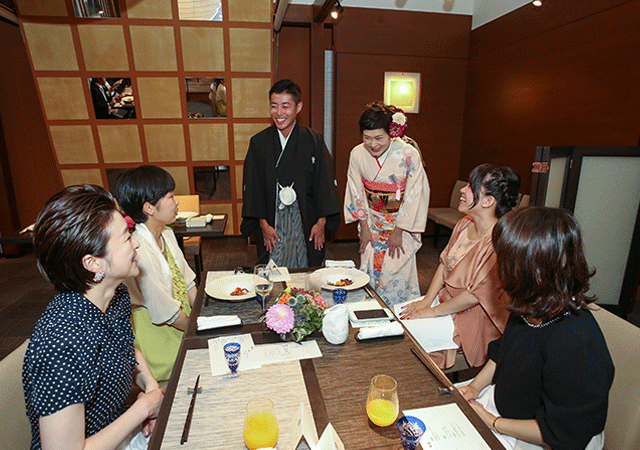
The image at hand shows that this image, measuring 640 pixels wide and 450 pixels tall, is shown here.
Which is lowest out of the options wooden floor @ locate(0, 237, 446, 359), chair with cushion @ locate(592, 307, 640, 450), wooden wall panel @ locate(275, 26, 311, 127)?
wooden floor @ locate(0, 237, 446, 359)

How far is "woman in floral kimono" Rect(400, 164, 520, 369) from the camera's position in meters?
1.60

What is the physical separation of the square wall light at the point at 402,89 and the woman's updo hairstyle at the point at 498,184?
3415 mm

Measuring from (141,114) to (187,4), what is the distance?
4.65ft

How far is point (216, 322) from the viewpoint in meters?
1.29

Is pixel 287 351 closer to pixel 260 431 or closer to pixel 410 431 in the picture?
pixel 260 431

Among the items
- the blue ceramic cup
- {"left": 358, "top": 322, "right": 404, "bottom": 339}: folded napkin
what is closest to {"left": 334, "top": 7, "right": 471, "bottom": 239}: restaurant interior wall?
the blue ceramic cup

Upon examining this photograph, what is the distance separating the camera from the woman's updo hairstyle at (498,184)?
5.48 feet

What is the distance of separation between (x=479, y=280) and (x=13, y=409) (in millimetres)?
1706

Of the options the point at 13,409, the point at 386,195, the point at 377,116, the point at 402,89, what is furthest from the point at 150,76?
the point at 13,409

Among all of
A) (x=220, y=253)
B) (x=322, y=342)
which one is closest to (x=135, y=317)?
(x=322, y=342)

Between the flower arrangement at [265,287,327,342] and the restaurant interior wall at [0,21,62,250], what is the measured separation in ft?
16.0

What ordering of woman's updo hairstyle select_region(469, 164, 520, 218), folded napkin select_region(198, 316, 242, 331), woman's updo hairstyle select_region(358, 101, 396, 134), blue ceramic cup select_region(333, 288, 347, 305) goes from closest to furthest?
folded napkin select_region(198, 316, 242, 331)
blue ceramic cup select_region(333, 288, 347, 305)
woman's updo hairstyle select_region(469, 164, 520, 218)
woman's updo hairstyle select_region(358, 101, 396, 134)

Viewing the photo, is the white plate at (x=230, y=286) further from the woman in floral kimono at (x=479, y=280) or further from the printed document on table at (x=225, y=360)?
the woman in floral kimono at (x=479, y=280)

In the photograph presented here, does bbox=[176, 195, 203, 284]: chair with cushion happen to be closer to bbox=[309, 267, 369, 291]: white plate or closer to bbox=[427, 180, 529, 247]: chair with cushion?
bbox=[309, 267, 369, 291]: white plate
